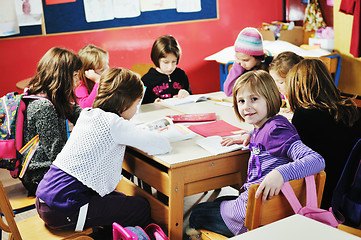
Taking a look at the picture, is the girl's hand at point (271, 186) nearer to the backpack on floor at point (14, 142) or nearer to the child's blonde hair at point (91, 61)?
the backpack on floor at point (14, 142)

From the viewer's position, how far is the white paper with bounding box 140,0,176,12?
4570mm

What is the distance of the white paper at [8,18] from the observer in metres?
3.94

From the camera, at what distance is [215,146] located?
1.92 metres

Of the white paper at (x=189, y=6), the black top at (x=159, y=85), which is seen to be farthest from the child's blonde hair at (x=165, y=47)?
the white paper at (x=189, y=6)

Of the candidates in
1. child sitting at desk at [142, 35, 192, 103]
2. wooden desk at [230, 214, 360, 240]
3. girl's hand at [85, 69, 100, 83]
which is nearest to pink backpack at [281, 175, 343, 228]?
wooden desk at [230, 214, 360, 240]

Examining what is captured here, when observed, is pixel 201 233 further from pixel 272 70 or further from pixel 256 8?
pixel 256 8

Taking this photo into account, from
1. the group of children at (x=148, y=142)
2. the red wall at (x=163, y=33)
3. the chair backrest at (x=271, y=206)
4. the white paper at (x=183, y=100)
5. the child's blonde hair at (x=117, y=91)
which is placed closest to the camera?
the chair backrest at (x=271, y=206)

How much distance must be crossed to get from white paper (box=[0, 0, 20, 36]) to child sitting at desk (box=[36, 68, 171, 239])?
2.42 metres

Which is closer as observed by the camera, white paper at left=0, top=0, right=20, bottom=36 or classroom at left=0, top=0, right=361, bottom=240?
classroom at left=0, top=0, right=361, bottom=240

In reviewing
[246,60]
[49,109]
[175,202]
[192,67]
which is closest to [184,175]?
[175,202]

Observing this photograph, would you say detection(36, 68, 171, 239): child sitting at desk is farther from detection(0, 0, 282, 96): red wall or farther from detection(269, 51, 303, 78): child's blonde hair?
detection(0, 0, 282, 96): red wall

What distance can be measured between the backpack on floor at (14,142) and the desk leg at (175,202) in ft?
2.52

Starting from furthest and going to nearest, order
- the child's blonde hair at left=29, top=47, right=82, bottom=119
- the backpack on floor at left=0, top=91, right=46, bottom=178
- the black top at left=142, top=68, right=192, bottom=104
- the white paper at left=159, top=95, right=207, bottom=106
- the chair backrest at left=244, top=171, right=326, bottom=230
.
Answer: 1. the black top at left=142, top=68, right=192, bottom=104
2. the white paper at left=159, top=95, right=207, bottom=106
3. the child's blonde hair at left=29, top=47, right=82, bottom=119
4. the backpack on floor at left=0, top=91, right=46, bottom=178
5. the chair backrest at left=244, top=171, right=326, bottom=230

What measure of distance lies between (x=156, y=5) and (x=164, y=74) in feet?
5.17
